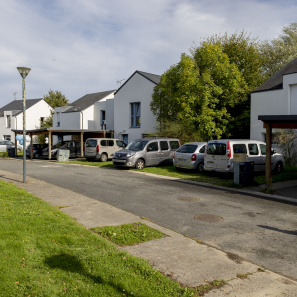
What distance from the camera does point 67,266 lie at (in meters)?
4.39

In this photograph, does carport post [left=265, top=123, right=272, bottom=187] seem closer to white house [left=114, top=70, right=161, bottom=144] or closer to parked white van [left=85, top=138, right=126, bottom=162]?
parked white van [left=85, top=138, right=126, bottom=162]

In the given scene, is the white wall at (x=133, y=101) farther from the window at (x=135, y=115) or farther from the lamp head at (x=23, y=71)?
the lamp head at (x=23, y=71)

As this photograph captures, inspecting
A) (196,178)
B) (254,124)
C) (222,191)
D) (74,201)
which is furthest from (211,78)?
(74,201)

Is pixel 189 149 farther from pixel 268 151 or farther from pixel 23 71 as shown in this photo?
pixel 23 71

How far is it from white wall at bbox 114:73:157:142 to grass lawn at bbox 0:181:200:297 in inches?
840

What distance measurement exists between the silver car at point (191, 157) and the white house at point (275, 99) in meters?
6.15

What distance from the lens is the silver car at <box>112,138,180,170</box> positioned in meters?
18.2

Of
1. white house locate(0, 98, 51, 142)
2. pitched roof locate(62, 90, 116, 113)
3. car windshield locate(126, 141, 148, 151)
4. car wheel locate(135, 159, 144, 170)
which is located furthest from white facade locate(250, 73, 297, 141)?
white house locate(0, 98, 51, 142)

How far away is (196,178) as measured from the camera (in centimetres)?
1445

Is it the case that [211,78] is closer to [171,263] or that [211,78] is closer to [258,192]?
[258,192]

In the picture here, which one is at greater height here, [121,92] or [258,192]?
[121,92]

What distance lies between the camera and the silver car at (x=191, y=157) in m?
15.9

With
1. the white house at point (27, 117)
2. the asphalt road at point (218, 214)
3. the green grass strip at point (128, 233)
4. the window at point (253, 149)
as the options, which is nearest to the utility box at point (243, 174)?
the asphalt road at point (218, 214)

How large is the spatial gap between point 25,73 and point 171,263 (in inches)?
398
